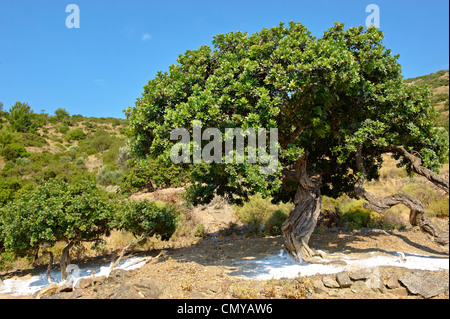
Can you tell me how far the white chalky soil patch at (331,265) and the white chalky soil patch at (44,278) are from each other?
4011 millimetres

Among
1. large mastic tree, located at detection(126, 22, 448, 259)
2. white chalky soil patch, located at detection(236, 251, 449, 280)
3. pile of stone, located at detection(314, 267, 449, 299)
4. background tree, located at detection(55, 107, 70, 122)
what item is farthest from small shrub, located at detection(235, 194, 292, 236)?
background tree, located at detection(55, 107, 70, 122)

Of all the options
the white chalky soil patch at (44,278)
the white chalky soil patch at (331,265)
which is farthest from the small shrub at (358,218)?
the white chalky soil patch at (44,278)

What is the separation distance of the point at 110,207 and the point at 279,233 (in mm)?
7594

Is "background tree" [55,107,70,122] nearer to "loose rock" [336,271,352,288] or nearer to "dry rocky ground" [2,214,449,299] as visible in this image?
"dry rocky ground" [2,214,449,299]

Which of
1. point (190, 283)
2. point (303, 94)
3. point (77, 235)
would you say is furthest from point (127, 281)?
point (303, 94)

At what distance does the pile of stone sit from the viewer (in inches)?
221

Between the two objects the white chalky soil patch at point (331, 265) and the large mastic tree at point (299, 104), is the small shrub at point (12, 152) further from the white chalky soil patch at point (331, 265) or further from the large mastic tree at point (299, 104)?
the white chalky soil patch at point (331, 265)

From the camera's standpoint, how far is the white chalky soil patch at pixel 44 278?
8625 mm

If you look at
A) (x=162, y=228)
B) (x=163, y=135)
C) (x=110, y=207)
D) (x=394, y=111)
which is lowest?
(x=162, y=228)

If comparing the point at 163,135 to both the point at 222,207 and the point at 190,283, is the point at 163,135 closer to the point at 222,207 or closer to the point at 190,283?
the point at 190,283

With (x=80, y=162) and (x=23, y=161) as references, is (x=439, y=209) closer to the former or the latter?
(x=80, y=162)

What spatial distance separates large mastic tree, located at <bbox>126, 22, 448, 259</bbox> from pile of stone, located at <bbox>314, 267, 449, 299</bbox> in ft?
6.96

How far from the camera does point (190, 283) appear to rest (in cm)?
686

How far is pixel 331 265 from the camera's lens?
7.65m
